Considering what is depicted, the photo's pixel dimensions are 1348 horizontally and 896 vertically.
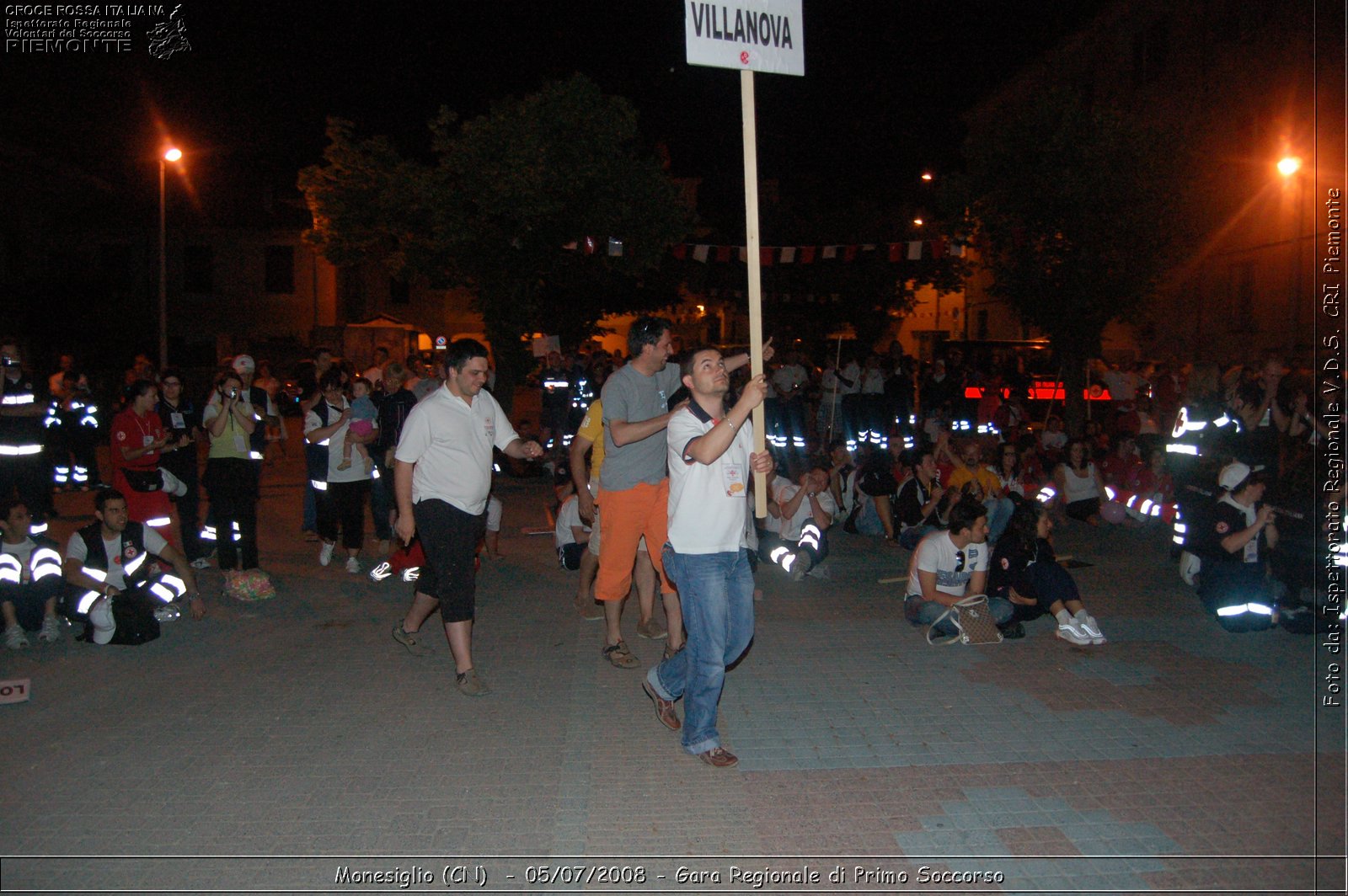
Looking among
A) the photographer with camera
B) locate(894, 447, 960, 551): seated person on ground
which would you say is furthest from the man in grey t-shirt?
locate(894, 447, 960, 551): seated person on ground

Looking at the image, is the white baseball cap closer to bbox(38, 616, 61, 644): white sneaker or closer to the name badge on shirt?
the name badge on shirt

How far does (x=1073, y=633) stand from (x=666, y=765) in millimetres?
3413

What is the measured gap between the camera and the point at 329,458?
360 inches

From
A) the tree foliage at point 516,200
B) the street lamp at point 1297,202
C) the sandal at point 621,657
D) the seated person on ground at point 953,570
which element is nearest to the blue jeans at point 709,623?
the sandal at point 621,657

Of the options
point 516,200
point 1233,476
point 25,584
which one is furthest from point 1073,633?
point 516,200

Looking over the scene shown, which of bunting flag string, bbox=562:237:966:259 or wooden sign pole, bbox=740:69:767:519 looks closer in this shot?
wooden sign pole, bbox=740:69:767:519

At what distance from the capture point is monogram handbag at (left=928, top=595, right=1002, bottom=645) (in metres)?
6.85

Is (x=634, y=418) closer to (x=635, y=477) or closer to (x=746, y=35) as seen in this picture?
(x=635, y=477)

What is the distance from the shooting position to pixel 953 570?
7.11 meters

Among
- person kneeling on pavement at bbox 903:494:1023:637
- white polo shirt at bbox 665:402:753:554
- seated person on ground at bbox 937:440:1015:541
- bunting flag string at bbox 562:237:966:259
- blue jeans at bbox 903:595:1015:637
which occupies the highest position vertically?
bunting flag string at bbox 562:237:966:259

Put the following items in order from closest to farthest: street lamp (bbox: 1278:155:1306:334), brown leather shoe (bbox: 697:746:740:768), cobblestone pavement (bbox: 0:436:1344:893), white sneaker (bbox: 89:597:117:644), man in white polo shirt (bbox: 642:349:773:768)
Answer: cobblestone pavement (bbox: 0:436:1344:893) < man in white polo shirt (bbox: 642:349:773:768) < brown leather shoe (bbox: 697:746:740:768) < white sneaker (bbox: 89:597:117:644) < street lamp (bbox: 1278:155:1306:334)

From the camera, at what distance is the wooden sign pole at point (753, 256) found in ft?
14.9

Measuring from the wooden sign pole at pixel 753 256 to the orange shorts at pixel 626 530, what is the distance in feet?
4.70

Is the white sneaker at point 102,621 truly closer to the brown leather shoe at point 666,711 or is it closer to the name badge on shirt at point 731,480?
the brown leather shoe at point 666,711
